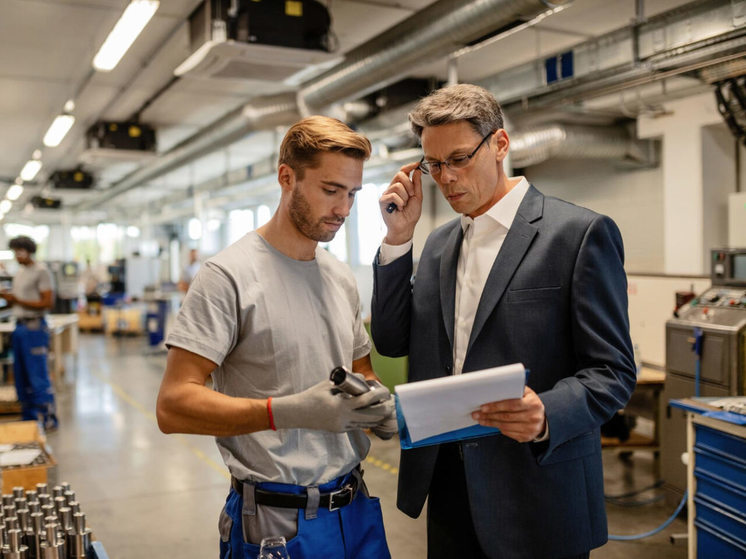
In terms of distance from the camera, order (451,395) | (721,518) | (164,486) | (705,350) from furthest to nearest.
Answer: (164,486)
(705,350)
(721,518)
(451,395)

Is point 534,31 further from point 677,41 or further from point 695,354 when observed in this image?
point 695,354

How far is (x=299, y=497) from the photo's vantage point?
1.39m

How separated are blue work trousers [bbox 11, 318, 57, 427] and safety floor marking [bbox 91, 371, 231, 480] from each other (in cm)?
108

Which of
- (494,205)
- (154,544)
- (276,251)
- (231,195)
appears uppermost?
(231,195)

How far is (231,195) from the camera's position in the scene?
39.8ft

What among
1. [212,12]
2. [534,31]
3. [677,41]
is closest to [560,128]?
[534,31]

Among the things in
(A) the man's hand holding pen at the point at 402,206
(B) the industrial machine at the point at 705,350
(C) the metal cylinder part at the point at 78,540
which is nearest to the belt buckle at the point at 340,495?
(A) the man's hand holding pen at the point at 402,206

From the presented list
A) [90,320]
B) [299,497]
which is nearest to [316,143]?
[299,497]

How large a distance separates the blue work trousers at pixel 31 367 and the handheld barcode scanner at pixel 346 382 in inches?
214

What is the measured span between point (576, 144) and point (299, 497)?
617cm

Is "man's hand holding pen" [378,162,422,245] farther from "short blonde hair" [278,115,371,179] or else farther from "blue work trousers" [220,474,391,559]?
"blue work trousers" [220,474,391,559]

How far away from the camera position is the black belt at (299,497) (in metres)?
1.39

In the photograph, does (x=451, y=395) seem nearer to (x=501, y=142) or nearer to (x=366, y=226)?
(x=501, y=142)

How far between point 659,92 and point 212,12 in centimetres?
416
